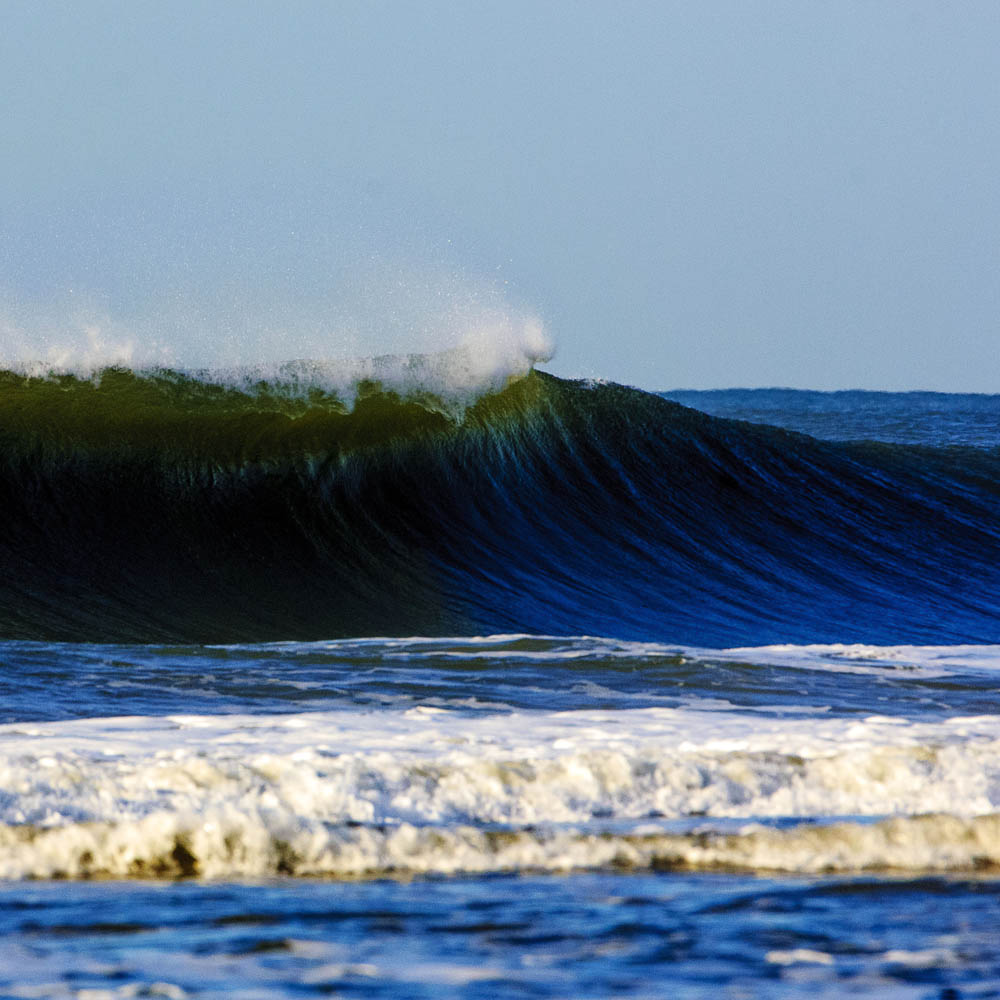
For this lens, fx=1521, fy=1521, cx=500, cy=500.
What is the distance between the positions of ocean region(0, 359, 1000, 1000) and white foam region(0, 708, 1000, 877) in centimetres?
1

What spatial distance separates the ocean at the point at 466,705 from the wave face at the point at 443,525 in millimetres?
32

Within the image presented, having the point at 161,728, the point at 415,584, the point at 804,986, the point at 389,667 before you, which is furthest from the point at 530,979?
the point at 415,584

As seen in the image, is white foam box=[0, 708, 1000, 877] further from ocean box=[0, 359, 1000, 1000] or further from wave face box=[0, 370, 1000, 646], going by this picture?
wave face box=[0, 370, 1000, 646]

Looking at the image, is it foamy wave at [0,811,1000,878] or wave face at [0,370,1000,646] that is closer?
foamy wave at [0,811,1000,878]

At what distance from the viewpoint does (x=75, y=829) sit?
3299mm

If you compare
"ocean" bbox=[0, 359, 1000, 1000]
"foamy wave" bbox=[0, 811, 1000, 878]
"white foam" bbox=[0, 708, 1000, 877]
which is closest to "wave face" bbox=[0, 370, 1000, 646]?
"ocean" bbox=[0, 359, 1000, 1000]

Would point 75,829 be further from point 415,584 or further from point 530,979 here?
point 415,584

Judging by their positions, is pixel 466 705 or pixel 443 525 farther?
pixel 443 525

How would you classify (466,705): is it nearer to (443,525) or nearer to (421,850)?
(421,850)

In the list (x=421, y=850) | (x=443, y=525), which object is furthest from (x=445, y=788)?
(x=443, y=525)

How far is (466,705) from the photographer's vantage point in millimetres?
4852

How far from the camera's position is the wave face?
26.6 ft

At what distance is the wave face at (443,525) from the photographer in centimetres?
812

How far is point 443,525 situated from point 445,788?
6.02m
